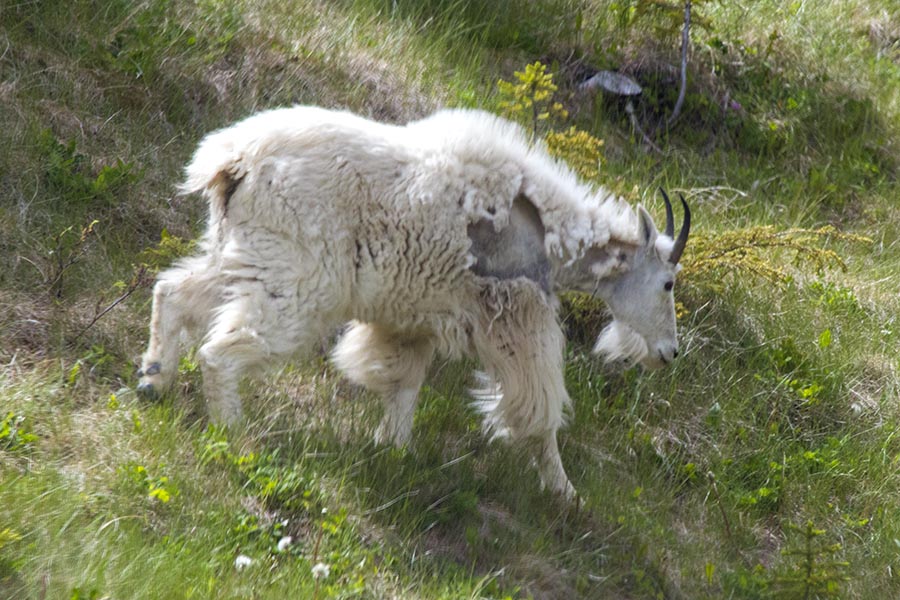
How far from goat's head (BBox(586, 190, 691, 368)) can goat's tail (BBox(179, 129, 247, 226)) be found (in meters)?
2.20

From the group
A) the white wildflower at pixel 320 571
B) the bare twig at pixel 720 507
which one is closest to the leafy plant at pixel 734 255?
the bare twig at pixel 720 507

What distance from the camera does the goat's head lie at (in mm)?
6848

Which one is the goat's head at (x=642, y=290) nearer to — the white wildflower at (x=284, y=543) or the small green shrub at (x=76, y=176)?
the white wildflower at (x=284, y=543)

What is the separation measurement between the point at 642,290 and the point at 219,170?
8.87 feet

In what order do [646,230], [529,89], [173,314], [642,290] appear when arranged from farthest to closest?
[529,89] → [642,290] → [646,230] → [173,314]

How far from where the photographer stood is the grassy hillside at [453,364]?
5.19 m

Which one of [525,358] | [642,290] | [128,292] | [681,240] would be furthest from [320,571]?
[681,240]

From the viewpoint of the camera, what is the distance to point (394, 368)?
6.65m

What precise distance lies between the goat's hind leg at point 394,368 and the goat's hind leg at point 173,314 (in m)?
1.07

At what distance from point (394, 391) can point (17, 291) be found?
224cm

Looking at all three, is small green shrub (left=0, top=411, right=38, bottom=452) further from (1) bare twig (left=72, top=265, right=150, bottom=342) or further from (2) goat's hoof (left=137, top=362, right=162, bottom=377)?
(1) bare twig (left=72, top=265, right=150, bottom=342)

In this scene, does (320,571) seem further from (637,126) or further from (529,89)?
(637,126)

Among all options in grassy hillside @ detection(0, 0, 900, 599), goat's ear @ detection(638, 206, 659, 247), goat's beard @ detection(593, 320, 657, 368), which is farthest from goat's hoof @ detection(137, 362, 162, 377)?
goat's ear @ detection(638, 206, 659, 247)

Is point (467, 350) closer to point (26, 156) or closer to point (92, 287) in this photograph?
point (92, 287)
